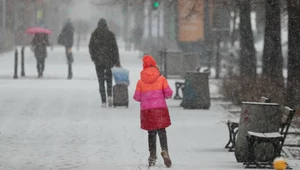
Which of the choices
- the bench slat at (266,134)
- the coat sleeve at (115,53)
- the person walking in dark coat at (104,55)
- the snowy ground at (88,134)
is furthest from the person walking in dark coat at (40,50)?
the bench slat at (266,134)

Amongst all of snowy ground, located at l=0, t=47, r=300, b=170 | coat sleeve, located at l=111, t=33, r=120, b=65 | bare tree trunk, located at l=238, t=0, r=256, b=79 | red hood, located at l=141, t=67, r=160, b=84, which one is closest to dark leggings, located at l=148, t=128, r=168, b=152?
snowy ground, located at l=0, t=47, r=300, b=170

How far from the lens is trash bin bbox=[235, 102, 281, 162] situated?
13.2 meters

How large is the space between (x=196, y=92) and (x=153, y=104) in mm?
10034

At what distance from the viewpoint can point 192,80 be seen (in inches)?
907

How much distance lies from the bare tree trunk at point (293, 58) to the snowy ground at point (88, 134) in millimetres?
1517

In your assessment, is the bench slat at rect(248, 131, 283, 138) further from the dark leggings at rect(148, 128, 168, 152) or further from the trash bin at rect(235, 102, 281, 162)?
the dark leggings at rect(148, 128, 168, 152)

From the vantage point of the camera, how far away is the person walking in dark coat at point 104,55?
2242 centimetres

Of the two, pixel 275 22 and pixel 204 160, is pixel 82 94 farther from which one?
pixel 204 160

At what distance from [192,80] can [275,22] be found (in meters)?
2.75

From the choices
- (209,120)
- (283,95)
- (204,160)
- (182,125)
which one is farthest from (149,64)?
(283,95)

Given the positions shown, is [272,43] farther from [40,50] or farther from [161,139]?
[161,139]

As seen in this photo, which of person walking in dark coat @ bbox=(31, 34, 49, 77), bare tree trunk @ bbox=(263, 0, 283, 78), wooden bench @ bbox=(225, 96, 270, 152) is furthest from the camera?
person walking in dark coat @ bbox=(31, 34, 49, 77)

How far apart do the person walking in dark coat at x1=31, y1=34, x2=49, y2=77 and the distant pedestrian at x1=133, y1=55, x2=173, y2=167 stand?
2037 centimetres

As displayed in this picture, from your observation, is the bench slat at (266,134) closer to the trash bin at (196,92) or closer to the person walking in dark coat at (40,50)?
the trash bin at (196,92)
